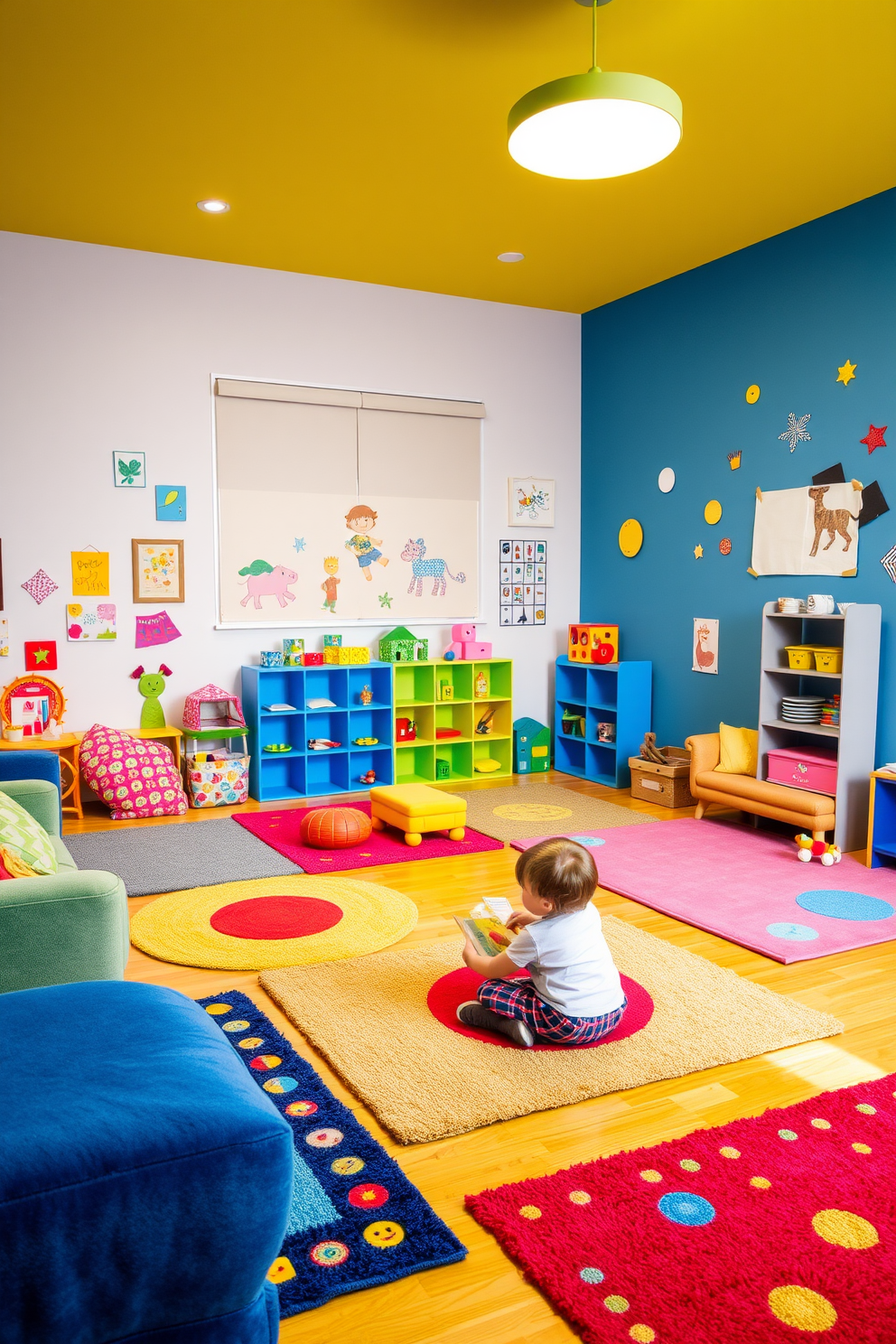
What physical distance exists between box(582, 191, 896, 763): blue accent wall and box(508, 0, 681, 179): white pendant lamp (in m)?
2.12

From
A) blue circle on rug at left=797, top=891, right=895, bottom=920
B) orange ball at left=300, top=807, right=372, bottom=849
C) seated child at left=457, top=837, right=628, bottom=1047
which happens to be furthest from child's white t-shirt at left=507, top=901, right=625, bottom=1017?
orange ball at left=300, top=807, right=372, bottom=849

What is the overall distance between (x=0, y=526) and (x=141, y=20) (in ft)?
9.05

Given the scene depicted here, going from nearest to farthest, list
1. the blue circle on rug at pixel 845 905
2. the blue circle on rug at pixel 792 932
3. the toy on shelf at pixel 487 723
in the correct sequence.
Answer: the blue circle on rug at pixel 792 932, the blue circle on rug at pixel 845 905, the toy on shelf at pixel 487 723

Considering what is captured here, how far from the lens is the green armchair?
2.24 meters

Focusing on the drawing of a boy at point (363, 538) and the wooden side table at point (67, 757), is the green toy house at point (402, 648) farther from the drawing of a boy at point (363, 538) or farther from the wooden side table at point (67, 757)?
the wooden side table at point (67, 757)

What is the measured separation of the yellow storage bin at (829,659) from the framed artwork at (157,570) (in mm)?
3475

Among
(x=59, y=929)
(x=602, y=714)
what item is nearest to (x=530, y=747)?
(x=602, y=714)

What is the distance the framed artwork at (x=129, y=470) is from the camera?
5.44m

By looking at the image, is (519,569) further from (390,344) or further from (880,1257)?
(880,1257)

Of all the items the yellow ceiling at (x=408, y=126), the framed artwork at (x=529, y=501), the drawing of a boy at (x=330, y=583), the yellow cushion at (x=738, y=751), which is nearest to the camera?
the yellow ceiling at (x=408, y=126)

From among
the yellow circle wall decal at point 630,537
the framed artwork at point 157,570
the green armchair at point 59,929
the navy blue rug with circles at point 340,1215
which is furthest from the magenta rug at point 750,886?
the framed artwork at point 157,570

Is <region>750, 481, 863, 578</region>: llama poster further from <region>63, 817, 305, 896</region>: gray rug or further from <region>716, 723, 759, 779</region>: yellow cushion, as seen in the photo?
<region>63, 817, 305, 896</region>: gray rug

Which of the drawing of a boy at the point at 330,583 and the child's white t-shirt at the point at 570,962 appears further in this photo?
the drawing of a boy at the point at 330,583

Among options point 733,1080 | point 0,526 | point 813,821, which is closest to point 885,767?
point 813,821
